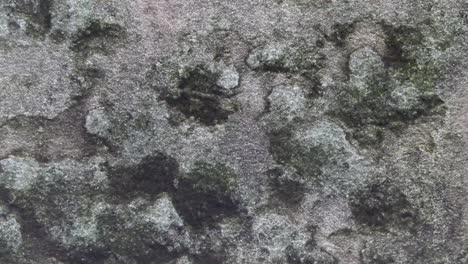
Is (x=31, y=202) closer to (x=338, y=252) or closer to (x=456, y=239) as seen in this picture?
(x=338, y=252)

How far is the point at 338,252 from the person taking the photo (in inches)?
45.1

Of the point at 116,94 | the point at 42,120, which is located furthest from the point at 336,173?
the point at 42,120

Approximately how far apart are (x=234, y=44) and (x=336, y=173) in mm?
299

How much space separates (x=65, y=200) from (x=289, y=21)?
1.71 ft

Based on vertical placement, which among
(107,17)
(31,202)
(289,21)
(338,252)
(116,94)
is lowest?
(31,202)

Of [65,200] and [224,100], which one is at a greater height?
[224,100]

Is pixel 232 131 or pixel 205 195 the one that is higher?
pixel 232 131

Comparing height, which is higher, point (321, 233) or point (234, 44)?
point (234, 44)

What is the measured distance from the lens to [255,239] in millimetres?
1154

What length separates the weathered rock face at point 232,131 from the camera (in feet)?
3.77

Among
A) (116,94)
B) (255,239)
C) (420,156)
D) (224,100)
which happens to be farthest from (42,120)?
(420,156)

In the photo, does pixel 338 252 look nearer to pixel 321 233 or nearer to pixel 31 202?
pixel 321 233

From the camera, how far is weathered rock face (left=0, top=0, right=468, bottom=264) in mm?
1150

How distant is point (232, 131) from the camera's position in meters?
1.18
